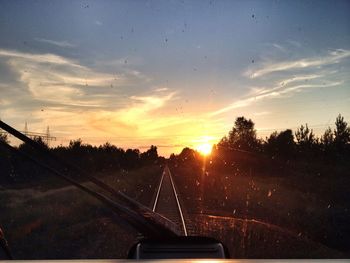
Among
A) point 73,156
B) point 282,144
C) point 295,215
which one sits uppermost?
point 282,144

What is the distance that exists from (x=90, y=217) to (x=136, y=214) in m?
11.9

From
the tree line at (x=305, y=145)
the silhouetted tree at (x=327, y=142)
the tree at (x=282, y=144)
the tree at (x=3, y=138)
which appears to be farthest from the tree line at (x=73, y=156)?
the tree at (x=282, y=144)

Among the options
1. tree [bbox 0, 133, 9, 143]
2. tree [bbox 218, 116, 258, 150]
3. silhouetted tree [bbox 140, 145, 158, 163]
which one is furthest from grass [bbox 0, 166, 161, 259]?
tree [bbox 0, 133, 9, 143]

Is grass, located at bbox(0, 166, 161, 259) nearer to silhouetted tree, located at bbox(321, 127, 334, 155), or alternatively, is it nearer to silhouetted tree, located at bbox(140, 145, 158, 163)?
silhouetted tree, located at bbox(140, 145, 158, 163)

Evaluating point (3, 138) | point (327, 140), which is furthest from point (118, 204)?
point (327, 140)

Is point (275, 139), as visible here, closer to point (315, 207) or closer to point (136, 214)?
point (315, 207)

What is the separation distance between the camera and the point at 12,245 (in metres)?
9.52

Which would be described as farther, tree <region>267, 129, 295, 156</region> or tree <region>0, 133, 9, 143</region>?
tree <region>267, 129, 295, 156</region>

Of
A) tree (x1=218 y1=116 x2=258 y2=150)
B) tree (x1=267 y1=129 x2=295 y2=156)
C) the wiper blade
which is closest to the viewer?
the wiper blade

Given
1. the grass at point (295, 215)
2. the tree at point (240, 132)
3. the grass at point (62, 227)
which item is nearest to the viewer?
the tree at point (240, 132)

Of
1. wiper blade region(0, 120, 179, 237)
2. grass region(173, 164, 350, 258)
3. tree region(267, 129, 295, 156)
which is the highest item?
tree region(267, 129, 295, 156)

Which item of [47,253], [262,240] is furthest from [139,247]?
[262,240]

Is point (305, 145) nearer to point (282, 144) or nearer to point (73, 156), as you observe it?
point (282, 144)

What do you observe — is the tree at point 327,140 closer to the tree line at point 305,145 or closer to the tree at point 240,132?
the tree line at point 305,145
